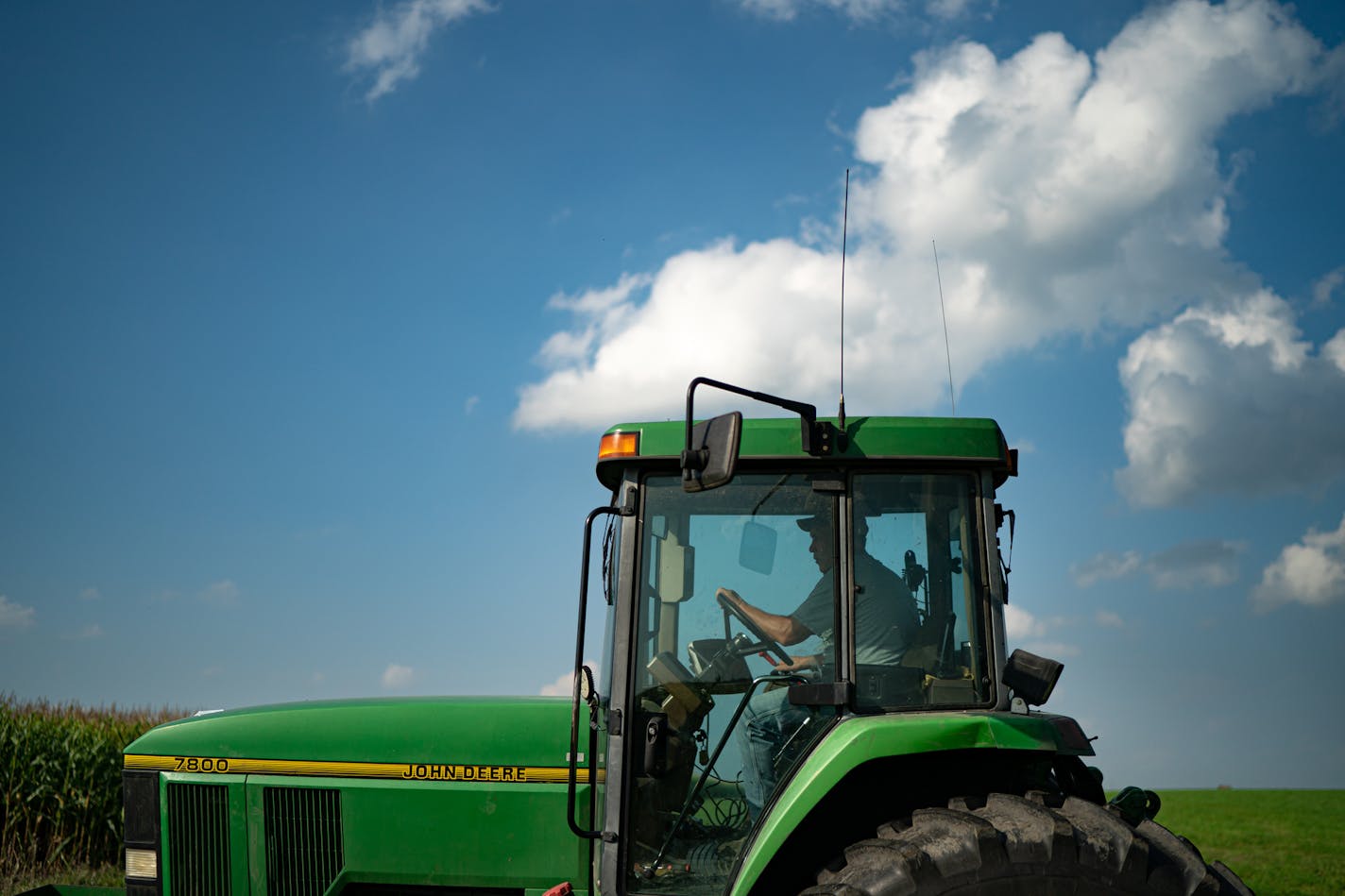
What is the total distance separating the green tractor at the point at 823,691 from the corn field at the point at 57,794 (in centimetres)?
971

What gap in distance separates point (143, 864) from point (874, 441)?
12.6ft

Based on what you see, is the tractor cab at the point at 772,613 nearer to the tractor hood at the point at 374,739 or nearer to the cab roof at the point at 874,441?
the cab roof at the point at 874,441

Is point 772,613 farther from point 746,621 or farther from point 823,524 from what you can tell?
point 823,524

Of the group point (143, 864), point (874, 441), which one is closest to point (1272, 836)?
point (874, 441)

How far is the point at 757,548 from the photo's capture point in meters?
3.97

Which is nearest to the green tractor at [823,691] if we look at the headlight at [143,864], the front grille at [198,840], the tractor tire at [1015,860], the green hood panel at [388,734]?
the tractor tire at [1015,860]

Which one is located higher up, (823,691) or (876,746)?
(823,691)

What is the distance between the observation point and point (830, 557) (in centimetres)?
393

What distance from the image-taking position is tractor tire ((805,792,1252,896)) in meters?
3.32

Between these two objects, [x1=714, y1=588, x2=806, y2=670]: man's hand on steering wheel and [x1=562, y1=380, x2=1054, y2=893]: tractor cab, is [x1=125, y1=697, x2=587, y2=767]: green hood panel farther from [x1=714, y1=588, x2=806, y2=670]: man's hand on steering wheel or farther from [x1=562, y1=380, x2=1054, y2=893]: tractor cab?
[x1=714, y1=588, x2=806, y2=670]: man's hand on steering wheel

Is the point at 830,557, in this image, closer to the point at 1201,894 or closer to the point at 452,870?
the point at 1201,894

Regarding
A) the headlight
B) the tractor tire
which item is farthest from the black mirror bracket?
the headlight

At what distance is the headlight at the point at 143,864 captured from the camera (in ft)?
16.1

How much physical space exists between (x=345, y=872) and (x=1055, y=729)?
3022mm
